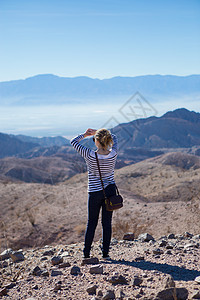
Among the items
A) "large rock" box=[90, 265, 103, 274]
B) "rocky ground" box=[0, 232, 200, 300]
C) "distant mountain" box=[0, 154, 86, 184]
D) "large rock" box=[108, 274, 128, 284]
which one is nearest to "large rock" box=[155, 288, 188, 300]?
"rocky ground" box=[0, 232, 200, 300]

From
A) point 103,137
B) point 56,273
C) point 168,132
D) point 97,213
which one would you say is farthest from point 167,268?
point 168,132

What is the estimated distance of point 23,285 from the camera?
371 cm

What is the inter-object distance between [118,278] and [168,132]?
83842mm

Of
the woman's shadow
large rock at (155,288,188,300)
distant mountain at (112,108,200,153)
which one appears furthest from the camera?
distant mountain at (112,108,200,153)

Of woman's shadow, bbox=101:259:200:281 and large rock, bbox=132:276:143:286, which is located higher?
large rock, bbox=132:276:143:286

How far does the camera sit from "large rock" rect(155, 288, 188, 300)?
291cm

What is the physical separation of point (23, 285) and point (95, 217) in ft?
4.10

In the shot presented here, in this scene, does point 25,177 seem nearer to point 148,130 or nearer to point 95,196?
point 95,196

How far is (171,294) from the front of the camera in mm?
2918

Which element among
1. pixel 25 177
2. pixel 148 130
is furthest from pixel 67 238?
pixel 148 130

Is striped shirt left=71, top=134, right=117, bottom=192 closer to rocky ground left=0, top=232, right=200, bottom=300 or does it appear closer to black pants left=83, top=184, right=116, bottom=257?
black pants left=83, top=184, right=116, bottom=257

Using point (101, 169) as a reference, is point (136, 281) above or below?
below

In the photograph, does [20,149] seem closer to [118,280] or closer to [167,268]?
[167,268]

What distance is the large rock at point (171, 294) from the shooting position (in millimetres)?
2910
